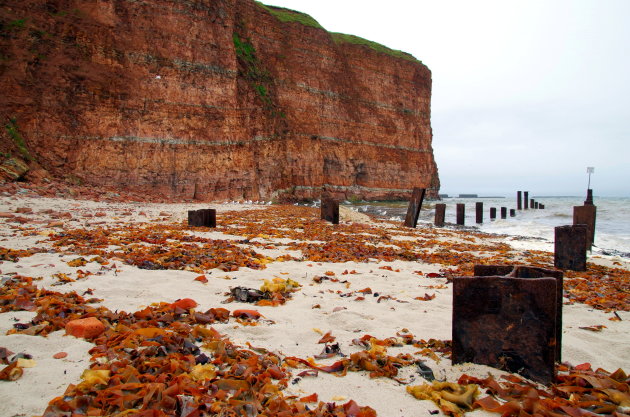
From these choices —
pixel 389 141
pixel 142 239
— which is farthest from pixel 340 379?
pixel 389 141

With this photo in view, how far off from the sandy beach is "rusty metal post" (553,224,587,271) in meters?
0.30

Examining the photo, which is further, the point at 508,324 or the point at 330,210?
→ the point at 330,210

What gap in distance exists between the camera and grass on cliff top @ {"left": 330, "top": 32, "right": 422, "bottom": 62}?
39.9m

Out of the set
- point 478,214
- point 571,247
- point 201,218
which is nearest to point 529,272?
point 571,247

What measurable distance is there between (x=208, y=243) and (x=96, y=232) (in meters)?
2.12

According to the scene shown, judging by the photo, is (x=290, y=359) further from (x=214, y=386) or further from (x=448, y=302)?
(x=448, y=302)

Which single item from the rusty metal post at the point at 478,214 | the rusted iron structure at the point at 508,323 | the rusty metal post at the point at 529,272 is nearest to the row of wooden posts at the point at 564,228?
the rusty metal post at the point at 529,272

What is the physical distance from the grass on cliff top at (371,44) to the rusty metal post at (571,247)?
121 ft

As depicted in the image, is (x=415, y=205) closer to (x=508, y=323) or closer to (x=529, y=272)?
(x=529, y=272)

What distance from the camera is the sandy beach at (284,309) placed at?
7.00 ft

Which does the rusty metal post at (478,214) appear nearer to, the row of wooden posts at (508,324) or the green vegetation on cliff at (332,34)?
the row of wooden posts at (508,324)

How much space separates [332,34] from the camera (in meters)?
40.1

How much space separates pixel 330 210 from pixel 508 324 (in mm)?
10597

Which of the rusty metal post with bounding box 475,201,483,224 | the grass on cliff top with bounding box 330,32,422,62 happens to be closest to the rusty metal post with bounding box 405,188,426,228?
the rusty metal post with bounding box 475,201,483,224
